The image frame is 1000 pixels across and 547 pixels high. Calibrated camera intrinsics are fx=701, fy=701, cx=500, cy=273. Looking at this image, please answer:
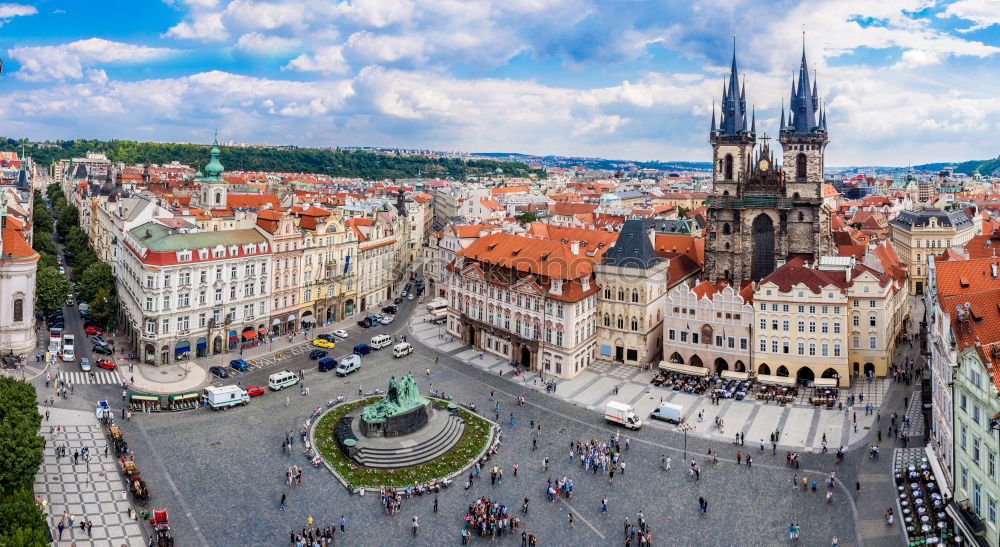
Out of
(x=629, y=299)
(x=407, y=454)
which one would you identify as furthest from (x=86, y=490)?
(x=629, y=299)

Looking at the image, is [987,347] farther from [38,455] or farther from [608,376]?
[38,455]

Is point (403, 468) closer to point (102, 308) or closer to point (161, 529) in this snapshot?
point (161, 529)

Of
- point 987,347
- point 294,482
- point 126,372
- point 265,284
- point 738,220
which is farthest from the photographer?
point 738,220

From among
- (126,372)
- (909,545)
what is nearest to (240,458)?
(126,372)

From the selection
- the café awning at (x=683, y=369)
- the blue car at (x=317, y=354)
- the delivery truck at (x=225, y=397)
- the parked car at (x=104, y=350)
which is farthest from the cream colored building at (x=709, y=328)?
the parked car at (x=104, y=350)

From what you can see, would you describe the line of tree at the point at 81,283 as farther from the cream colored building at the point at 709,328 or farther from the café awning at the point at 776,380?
the café awning at the point at 776,380
